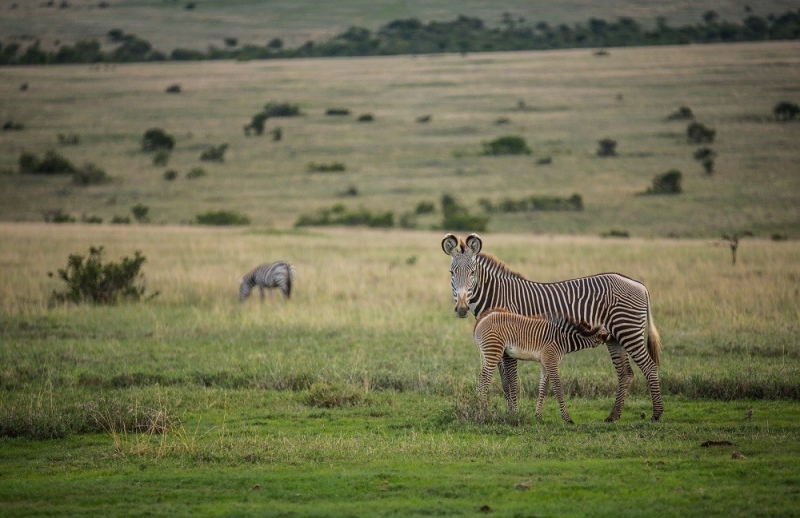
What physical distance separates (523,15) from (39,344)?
12099 cm

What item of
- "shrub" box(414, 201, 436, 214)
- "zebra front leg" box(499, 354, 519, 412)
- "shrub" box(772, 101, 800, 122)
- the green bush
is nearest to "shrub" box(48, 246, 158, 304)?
"zebra front leg" box(499, 354, 519, 412)

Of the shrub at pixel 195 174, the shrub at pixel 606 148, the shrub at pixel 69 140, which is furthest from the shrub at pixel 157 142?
the shrub at pixel 606 148

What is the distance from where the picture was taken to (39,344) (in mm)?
15773

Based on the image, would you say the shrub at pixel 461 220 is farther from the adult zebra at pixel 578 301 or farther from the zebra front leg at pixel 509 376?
the zebra front leg at pixel 509 376

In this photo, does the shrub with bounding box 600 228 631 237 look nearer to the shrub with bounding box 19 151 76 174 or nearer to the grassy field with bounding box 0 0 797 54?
the shrub with bounding box 19 151 76 174

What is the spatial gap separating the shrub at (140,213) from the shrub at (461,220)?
1307 centimetres

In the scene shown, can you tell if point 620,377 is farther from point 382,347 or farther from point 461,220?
point 461,220

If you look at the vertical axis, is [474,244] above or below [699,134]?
below

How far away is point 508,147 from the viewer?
176 ft

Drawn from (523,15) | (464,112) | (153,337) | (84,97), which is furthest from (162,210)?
(523,15)

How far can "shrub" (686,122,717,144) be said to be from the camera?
52625 millimetres

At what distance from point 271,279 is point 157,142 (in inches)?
1465

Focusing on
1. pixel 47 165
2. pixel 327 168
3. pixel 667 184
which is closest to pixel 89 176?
pixel 47 165

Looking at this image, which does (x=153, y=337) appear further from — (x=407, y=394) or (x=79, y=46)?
(x=79, y=46)
